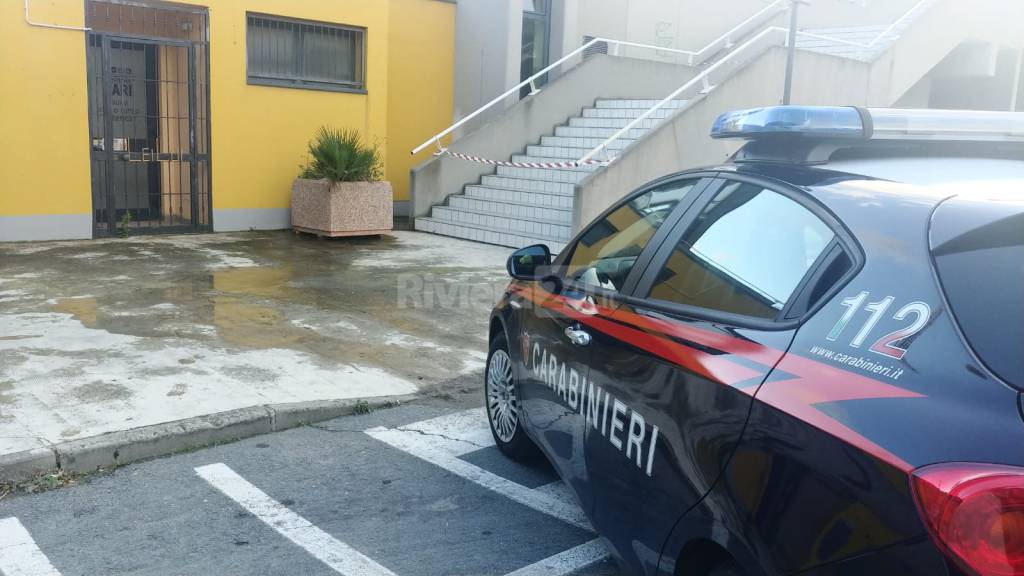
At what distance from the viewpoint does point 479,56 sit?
627 inches

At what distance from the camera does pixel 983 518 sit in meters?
1.74

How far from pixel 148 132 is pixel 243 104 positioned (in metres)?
1.36

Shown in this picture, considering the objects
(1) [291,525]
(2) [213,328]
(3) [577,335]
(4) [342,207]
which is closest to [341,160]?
(4) [342,207]

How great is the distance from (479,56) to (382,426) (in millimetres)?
11716

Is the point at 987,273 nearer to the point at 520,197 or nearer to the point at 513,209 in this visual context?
the point at 513,209

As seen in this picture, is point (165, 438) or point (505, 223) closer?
point (165, 438)

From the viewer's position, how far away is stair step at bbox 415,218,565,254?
40.3 ft

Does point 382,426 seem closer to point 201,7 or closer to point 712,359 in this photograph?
point 712,359

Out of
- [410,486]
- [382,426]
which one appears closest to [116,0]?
[382,426]

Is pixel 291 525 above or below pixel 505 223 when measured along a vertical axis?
below

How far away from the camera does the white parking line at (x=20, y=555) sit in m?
3.49

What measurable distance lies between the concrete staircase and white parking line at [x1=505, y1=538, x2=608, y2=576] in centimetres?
839

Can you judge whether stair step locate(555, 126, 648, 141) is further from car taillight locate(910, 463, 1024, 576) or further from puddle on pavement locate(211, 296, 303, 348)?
car taillight locate(910, 463, 1024, 576)

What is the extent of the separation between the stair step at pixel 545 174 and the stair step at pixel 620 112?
6.40 feet
